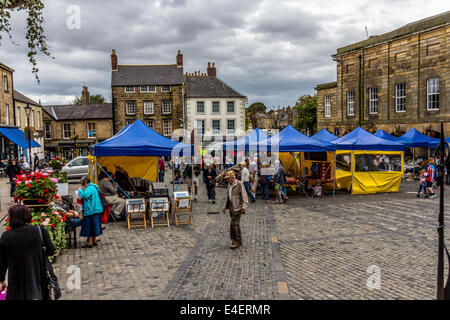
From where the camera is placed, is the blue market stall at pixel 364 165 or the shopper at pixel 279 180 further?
the blue market stall at pixel 364 165

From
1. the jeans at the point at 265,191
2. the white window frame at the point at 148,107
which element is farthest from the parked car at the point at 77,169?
the white window frame at the point at 148,107

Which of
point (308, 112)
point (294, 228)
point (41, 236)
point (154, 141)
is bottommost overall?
point (294, 228)

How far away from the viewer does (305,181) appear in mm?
18328

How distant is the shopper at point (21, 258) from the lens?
162 inches

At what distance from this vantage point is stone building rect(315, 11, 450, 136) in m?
26.2

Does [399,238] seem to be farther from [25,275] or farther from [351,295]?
[25,275]

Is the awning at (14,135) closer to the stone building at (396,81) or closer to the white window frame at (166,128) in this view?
the white window frame at (166,128)

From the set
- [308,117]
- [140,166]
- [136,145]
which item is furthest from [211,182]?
[308,117]

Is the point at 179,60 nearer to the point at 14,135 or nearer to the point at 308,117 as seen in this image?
the point at 308,117

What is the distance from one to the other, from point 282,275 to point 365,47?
3024cm

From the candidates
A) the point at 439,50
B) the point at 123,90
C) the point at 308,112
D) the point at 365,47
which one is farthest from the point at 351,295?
the point at 308,112

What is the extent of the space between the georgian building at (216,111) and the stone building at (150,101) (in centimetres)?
148

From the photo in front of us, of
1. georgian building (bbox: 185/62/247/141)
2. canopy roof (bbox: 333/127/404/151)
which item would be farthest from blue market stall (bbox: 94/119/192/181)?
georgian building (bbox: 185/62/247/141)

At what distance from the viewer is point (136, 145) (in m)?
11.9
